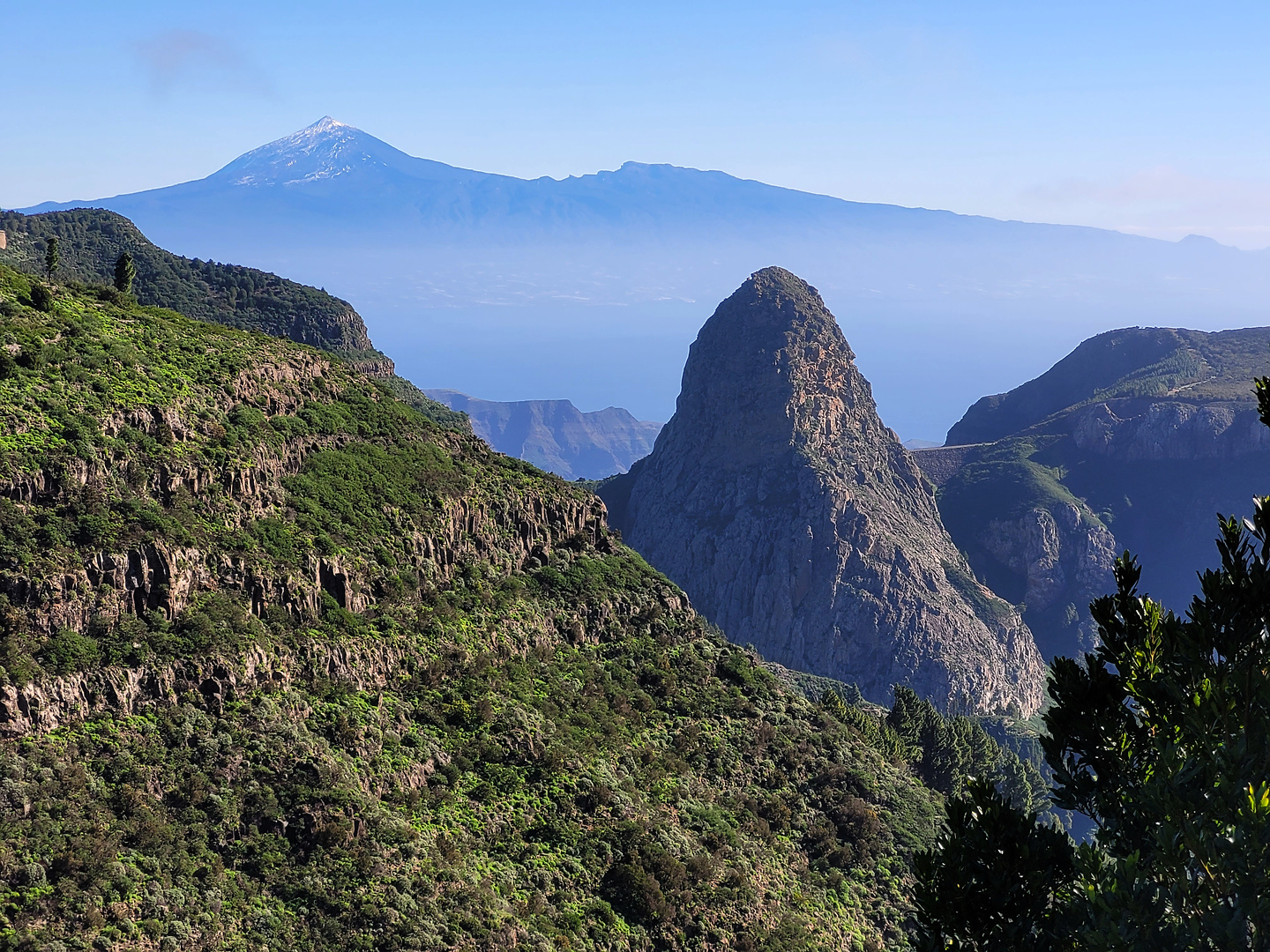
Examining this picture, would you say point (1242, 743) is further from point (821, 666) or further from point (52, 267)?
point (821, 666)

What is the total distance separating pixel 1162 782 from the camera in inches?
725

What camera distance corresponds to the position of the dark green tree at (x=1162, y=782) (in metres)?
16.6

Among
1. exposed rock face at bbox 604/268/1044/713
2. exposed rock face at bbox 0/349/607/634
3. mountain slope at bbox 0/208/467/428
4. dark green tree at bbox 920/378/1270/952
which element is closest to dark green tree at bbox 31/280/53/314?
exposed rock face at bbox 0/349/607/634

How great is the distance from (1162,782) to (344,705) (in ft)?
119

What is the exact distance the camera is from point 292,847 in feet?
128

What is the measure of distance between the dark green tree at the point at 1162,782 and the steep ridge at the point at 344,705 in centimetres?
2381

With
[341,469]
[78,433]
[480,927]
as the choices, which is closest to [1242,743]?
[480,927]

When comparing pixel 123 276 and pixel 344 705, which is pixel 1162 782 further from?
pixel 123 276

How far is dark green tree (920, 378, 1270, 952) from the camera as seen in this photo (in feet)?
54.4

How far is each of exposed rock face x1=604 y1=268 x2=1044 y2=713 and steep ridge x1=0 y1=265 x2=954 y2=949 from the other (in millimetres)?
111507

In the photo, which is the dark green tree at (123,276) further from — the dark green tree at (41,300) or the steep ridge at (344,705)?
the dark green tree at (41,300)

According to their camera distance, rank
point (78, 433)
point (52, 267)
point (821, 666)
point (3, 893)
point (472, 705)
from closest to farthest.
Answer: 1. point (3, 893)
2. point (78, 433)
3. point (472, 705)
4. point (52, 267)
5. point (821, 666)

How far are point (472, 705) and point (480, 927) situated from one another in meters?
13.7

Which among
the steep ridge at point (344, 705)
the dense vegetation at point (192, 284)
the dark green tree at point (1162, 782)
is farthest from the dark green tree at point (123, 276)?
the dark green tree at point (1162, 782)
